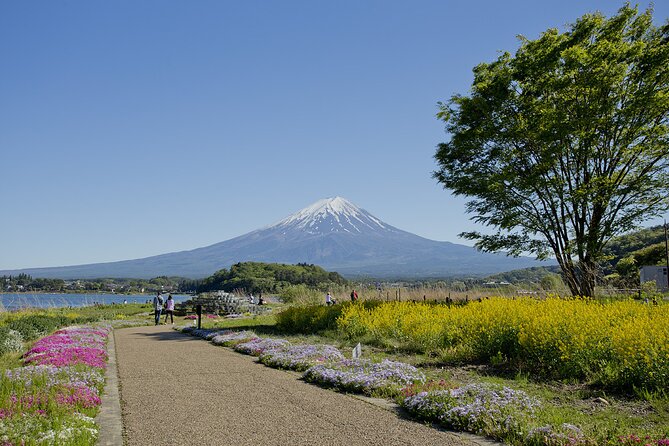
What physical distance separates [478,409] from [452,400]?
52cm

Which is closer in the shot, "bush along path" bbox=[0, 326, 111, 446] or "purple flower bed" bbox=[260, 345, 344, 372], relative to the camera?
"bush along path" bbox=[0, 326, 111, 446]

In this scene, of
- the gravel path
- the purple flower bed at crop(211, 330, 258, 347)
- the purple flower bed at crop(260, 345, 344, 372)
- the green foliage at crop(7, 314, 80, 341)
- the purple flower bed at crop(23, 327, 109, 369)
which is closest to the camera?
the gravel path

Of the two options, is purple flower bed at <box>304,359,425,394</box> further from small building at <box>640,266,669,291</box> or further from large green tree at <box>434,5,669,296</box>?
small building at <box>640,266,669,291</box>

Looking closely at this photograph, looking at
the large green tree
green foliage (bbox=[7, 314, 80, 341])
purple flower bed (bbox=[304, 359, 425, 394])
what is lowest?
purple flower bed (bbox=[304, 359, 425, 394])

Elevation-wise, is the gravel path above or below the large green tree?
below

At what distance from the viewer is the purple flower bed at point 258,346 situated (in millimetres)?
12655

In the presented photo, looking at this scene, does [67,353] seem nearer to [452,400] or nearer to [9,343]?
[9,343]

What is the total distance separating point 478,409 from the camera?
606 cm

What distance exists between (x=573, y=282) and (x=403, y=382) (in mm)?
13763

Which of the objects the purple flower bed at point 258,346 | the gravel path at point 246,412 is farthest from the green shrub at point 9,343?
the purple flower bed at point 258,346

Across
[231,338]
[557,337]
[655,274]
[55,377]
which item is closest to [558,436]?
[557,337]

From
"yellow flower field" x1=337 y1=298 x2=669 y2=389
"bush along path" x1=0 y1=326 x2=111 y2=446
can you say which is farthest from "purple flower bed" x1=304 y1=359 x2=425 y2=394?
"bush along path" x1=0 y1=326 x2=111 y2=446

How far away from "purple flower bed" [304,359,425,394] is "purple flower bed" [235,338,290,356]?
3.44 meters

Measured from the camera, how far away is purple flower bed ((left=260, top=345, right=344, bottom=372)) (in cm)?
1037
